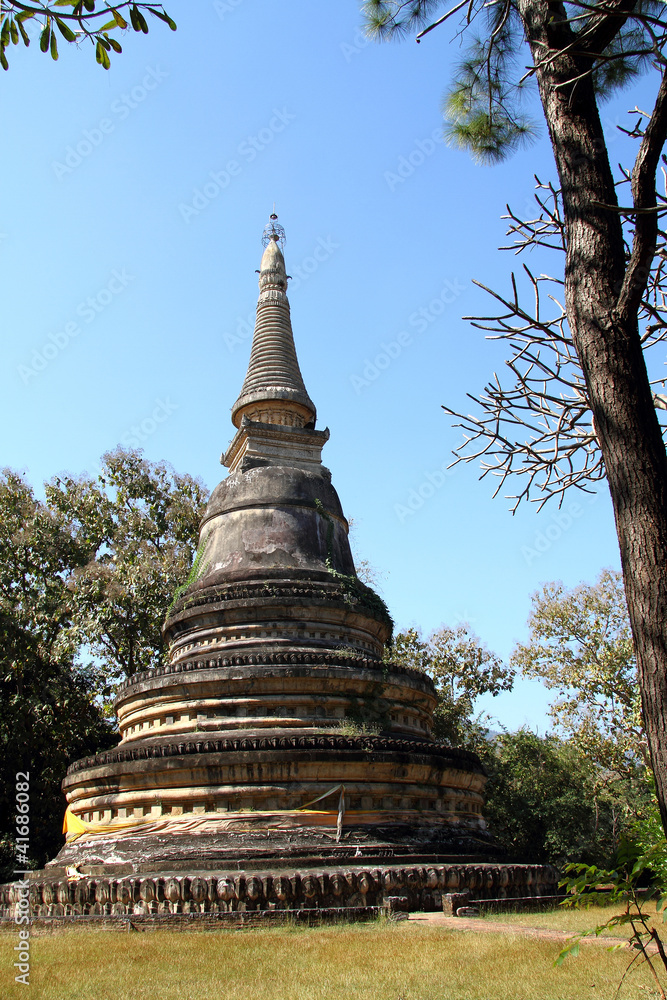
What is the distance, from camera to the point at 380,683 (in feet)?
45.4

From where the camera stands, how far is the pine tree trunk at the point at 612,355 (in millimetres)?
3975

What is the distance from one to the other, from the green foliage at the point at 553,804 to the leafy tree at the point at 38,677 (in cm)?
1273

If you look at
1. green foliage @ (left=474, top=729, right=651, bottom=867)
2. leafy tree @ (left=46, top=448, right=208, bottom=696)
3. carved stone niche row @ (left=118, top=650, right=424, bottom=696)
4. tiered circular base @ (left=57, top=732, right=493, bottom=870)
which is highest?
leafy tree @ (left=46, top=448, right=208, bottom=696)

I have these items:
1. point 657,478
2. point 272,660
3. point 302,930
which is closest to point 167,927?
point 302,930

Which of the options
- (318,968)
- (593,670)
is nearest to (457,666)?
(593,670)

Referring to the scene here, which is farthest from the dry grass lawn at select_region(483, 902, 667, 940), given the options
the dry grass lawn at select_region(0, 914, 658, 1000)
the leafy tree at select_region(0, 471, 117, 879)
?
the leafy tree at select_region(0, 471, 117, 879)

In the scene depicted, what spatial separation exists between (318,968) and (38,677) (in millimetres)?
19325

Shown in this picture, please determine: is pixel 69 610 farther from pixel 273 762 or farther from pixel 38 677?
pixel 273 762

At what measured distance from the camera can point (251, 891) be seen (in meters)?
8.79

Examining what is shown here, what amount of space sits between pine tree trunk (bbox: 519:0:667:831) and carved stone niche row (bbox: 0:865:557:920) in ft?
20.8

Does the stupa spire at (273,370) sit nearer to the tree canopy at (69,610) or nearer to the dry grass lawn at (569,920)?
the tree canopy at (69,610)

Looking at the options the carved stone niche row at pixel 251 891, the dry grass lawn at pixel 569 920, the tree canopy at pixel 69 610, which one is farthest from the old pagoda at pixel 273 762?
the tree canopy at pixel 69 610

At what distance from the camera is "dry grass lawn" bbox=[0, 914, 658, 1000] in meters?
5.20

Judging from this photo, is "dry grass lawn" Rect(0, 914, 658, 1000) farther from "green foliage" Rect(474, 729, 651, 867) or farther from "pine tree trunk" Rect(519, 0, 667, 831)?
"green foliage" Rect(474, 729, 651, 867)
